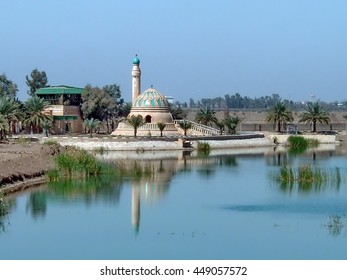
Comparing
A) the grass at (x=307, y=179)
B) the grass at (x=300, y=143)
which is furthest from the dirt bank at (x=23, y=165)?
the grass at (x=300, y=143)

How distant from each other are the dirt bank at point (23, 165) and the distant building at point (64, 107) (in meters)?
→ 24.2

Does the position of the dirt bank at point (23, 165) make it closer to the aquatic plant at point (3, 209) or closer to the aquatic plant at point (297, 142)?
the aquatic plant at point (3, 209)

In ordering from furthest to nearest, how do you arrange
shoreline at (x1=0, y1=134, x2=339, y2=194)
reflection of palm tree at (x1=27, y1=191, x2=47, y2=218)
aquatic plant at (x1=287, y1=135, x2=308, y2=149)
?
aquatic plant at (x1=287, y1=135, x2=308, y2=149) < shoreline at (x1=0, y1=134, x2=339, y2=194) < reflection of palm tree at (x1=27, y1=191, x2=47, y2=218)

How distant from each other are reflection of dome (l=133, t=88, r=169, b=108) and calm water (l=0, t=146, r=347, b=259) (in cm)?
2672

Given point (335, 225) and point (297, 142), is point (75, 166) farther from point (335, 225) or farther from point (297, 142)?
point (297, 142)

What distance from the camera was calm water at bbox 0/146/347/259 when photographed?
64.0ft

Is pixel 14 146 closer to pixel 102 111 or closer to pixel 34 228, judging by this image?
pixel 34 228

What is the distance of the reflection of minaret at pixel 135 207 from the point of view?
23.6 metres

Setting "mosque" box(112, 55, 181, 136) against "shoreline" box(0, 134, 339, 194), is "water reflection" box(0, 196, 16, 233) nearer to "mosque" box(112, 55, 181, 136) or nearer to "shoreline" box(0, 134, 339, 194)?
"shoreline" box(0, 134, 339, 194)

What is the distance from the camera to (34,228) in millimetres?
22688

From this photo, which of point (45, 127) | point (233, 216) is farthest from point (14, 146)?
point (233, 216)

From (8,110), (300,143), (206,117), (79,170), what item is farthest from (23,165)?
(206,117)

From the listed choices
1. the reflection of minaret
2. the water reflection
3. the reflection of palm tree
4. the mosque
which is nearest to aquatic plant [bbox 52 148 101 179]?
the reflection of minaret

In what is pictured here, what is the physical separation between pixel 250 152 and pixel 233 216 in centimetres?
3102
